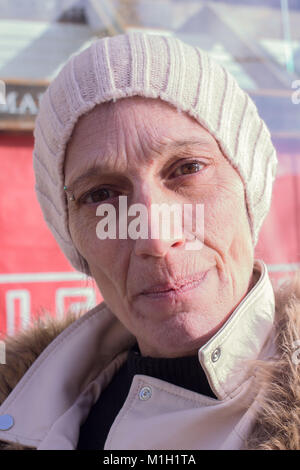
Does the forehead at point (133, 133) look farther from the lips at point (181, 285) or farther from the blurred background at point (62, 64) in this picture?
the blurred background at point (62, 64)

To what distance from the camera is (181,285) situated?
3.14 feet

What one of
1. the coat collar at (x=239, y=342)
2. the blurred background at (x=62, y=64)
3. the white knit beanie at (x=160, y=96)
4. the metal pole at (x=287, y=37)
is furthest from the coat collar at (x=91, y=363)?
the metal pole at (x=287, y=37)

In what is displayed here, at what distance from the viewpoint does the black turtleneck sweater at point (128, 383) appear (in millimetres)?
991

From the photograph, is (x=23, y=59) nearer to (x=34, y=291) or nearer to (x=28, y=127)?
(x=28, y=127)

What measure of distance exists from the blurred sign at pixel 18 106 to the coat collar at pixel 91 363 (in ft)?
4.86

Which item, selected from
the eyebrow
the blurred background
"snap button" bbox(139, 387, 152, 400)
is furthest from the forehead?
the blurred background

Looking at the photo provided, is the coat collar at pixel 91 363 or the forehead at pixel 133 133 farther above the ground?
the forehead at pixel 133 133

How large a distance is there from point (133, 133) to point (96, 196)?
0.18 metres

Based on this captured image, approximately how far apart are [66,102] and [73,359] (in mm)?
673

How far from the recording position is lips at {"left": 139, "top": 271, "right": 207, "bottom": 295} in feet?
3.13

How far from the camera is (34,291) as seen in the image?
2.51 metres

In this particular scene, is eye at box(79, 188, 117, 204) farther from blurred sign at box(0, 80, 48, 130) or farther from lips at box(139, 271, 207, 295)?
blurred sign at box(0, 80, 48, 130)

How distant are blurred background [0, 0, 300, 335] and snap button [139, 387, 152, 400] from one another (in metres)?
1.37

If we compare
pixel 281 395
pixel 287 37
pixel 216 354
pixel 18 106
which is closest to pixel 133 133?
pixel 216 354
